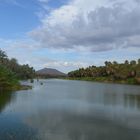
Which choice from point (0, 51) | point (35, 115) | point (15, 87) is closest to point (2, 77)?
point (15, 87)

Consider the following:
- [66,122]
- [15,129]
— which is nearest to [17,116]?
[66,122]

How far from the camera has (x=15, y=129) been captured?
32594 millimetres

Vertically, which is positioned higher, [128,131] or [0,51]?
[0,51]

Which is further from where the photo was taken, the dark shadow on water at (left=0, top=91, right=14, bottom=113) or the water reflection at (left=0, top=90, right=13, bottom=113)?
the water reflection at (left=0, top=90, right=13, bottom=113)

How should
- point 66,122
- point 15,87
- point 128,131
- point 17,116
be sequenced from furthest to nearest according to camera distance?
point 15,87 < point 17,116 < point 66,122 < point 128,131

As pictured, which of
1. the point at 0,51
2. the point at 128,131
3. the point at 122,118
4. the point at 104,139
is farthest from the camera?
the point at 0,51

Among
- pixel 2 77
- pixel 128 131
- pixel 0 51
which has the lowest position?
pixel 128 131

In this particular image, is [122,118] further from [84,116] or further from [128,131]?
[128,131]

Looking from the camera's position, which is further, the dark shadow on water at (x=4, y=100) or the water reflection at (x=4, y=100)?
the water reflection at (x=4, y=100)

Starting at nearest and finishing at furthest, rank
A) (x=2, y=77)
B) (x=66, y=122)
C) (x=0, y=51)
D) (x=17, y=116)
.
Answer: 1. (x=66, y=122)
2. (x=17, y=116)
3. (x=2, y=77)
4. (x=0, y=51)

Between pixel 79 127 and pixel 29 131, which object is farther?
pixel 79 127

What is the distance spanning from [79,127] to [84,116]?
953cm

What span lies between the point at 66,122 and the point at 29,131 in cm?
888

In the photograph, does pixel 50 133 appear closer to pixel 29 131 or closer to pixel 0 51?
pixel 29 131
